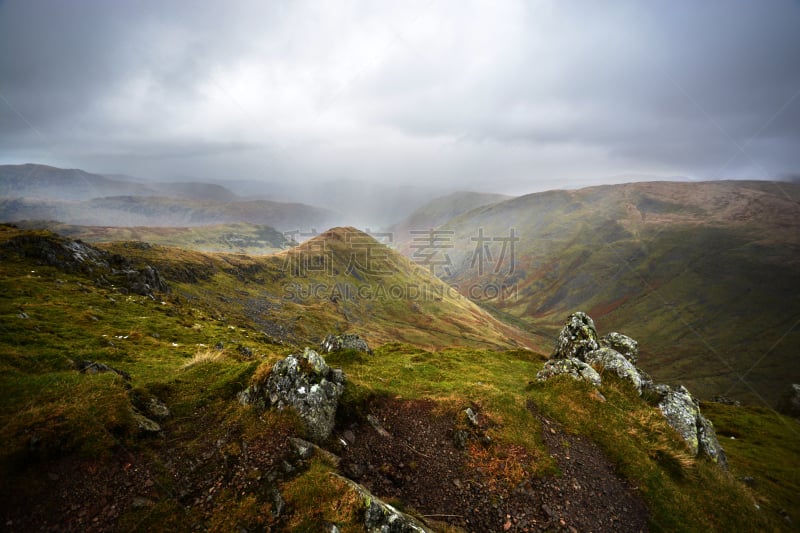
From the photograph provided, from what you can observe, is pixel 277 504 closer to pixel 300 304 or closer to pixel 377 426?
pixel 377 426

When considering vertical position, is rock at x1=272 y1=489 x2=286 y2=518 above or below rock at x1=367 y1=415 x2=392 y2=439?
above

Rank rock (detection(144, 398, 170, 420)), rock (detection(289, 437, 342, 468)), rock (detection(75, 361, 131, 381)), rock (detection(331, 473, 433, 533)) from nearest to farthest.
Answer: rock (detection(331, 473, 433, 533)) → rock (detection(289, 437, 342, 468)) → rock (detection(144, 398, 170, 420)) → rock (detection(75, 361, 131, 381))

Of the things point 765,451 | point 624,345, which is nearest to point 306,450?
point 624,345

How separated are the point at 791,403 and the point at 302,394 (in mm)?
100953

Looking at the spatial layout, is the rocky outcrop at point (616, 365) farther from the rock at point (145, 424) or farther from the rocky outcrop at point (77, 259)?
the rocky outcrop at point (77, 259)

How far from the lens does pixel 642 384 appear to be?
25391 millimetres

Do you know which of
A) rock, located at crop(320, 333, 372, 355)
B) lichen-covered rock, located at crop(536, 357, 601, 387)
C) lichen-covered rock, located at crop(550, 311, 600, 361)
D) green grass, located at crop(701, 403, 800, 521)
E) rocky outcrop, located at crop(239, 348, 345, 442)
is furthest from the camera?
rock, located at crop(320, 333, 372, 355)

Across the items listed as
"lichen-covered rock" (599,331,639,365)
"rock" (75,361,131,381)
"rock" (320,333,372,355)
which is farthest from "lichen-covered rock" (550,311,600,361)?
"rock" (75,361,131,381)

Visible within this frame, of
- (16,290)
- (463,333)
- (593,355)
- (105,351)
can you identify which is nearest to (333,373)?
(105,351)

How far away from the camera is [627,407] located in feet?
73.2

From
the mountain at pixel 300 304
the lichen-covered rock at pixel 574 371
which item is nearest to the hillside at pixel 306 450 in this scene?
the lichen-covered rock at pixel 574 371

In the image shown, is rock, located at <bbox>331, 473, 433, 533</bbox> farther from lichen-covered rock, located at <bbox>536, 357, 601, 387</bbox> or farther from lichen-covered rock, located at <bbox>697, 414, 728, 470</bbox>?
lichen-covered rock, located at <bbox>697, 414, 728, 470</bbox>

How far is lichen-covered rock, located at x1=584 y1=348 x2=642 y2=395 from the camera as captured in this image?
82.5ft

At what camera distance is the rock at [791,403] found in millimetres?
64062
